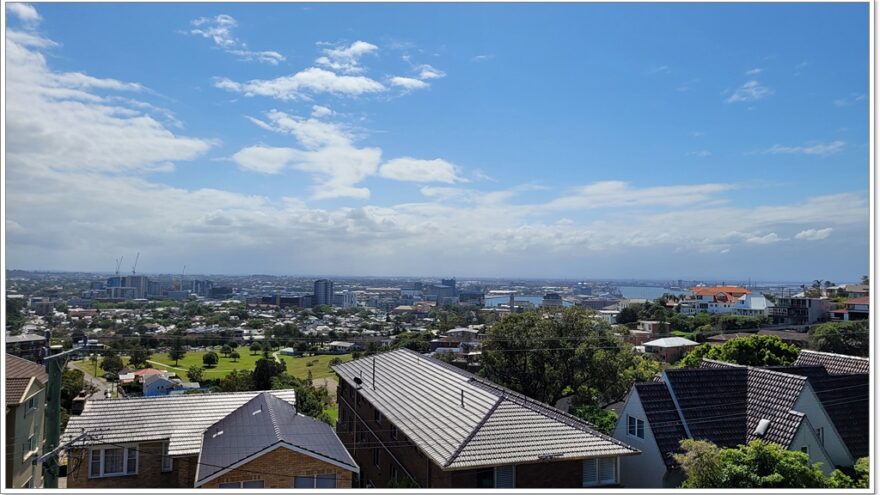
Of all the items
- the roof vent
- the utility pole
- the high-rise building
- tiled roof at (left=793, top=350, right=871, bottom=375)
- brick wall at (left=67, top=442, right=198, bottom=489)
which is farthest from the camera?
the high-rise building

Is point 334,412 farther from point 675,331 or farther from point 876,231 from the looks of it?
point 675,331

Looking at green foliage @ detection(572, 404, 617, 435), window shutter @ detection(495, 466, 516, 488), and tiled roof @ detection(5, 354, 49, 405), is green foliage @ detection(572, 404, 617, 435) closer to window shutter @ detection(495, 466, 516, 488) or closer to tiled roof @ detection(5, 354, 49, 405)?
window shutter @ detection(495, 466, 516, 488)

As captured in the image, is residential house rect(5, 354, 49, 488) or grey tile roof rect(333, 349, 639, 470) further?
residential house rect(5, 354, 49, 488)

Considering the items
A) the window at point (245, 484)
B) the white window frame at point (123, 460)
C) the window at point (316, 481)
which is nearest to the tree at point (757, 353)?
the window at point (316, 481)

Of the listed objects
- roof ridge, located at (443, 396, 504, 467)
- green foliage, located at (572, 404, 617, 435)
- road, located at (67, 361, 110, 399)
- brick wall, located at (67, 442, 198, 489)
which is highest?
roof ridge, located at (443, 396, 504, 467)

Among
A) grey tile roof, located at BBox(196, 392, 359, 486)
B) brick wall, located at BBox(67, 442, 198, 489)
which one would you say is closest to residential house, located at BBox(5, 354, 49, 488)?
brick wall, located at BBox(67, 442, 198, 489)

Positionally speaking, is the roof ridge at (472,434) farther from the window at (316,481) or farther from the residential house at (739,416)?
the residential house at (739,416)

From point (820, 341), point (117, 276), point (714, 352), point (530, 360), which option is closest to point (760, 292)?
point (820, 341)

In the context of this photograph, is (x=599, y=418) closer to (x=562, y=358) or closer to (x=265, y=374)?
(x=562, y=358)
